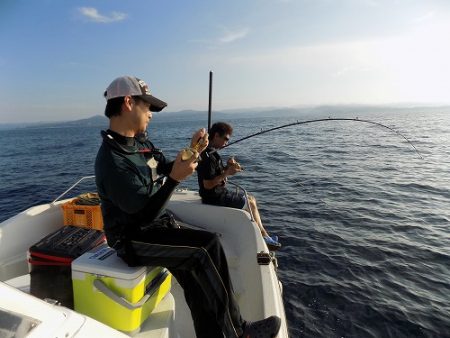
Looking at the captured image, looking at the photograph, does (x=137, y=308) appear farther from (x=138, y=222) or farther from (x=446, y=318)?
(x=446, y=318)

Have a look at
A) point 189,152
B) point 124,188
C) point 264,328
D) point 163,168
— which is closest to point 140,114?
point 189,152

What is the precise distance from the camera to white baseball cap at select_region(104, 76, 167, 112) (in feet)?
8.86

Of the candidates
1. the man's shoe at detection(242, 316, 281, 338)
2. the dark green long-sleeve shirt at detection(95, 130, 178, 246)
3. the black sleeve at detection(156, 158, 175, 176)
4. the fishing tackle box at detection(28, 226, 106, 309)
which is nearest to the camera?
the dark green long-sleeve shirt at detection(95, 130, 178, 246)

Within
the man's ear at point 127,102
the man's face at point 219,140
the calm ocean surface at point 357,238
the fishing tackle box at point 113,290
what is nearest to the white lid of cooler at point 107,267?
the fishing tackle box at point 113,290

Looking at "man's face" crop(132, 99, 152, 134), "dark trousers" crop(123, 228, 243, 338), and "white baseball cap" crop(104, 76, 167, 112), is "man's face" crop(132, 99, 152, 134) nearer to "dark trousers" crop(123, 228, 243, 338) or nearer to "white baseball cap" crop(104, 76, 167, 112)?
"white baseball cap" crop(104, 76, 167, 112)

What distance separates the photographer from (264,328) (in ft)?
8.82

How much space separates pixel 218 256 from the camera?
2822 mm

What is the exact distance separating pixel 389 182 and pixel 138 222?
12.2 meters

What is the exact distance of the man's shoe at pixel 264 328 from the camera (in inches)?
104

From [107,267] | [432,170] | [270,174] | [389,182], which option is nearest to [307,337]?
[107,267]

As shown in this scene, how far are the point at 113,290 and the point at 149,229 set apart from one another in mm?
549

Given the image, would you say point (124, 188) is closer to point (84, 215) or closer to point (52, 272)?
point (52, 272)

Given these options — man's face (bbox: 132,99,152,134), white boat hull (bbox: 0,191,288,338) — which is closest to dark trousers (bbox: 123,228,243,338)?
white boat hull (bbox: 0,191,288,338)

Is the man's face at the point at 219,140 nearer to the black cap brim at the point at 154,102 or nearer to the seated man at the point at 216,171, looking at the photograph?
the seated man at the point at 216,171
